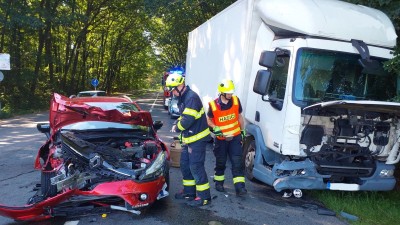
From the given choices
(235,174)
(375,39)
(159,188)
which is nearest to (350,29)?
(375,39)

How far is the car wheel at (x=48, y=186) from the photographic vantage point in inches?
178

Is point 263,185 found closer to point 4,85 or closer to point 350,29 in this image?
point 350,29

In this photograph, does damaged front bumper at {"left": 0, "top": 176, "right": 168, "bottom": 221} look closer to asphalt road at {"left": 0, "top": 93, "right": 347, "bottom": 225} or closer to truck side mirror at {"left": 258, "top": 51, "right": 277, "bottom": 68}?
asphalt road at {"left": 0, "top": 93, "right": 347, "bottom": 225}

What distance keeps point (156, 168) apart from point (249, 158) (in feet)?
7.93

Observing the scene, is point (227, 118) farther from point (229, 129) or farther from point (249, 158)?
point (249, 158)

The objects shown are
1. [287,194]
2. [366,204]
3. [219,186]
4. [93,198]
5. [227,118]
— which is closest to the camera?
[93,198]

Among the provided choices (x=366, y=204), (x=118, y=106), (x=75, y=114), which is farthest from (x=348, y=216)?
(x=75, y=114)

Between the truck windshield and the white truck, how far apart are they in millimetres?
14

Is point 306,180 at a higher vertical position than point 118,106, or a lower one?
lower

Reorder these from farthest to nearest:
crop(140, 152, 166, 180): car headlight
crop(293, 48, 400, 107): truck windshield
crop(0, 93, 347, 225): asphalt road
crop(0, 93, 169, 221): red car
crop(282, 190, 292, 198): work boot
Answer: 1. crop(282, 190, 292, 198): work boot
2. crop(293, 48, 400, 107): truck windshield
3. crop(0, 93, 347, 225): asphalt road
4. crop(140, 152, 166, 180): car headlight
5. crop(0, 93, 169, 221): red car

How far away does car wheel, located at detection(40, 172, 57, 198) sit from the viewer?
4523 mm

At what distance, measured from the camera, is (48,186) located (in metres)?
4.66

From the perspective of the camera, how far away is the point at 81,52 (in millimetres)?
34594

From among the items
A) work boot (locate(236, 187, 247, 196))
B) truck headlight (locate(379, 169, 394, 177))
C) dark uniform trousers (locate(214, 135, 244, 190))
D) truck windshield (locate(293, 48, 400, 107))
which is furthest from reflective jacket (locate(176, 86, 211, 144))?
truck headlight (locate(379, 169, 394, 177))
